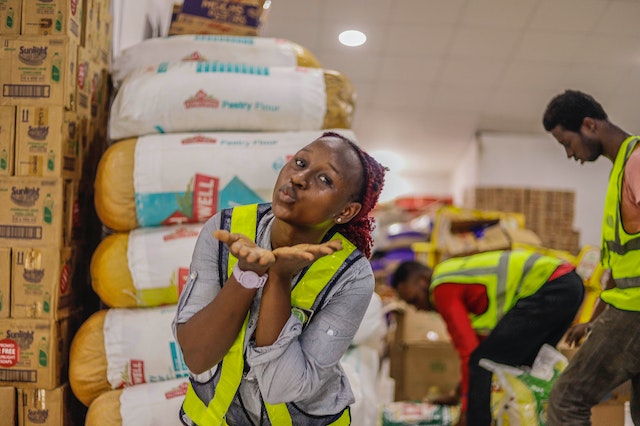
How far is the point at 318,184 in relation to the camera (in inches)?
41.3

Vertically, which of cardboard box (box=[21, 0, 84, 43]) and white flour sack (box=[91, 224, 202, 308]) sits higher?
cardboard box (box=[21, 0, 84, 43])

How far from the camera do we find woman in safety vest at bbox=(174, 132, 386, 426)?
0.99 meters

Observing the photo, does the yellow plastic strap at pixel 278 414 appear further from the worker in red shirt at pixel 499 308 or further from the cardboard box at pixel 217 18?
the cardboard box at pixel 217 18

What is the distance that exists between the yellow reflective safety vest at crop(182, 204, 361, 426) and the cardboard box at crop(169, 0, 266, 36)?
4.29 ft

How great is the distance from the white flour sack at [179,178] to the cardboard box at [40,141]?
0.14 m

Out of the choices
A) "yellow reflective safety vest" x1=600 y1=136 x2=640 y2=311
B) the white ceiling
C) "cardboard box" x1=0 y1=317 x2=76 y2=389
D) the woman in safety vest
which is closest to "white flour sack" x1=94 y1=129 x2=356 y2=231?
"cardboard box" x1=0 y1=317 x2=76 y2=389

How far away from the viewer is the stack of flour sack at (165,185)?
177 cm

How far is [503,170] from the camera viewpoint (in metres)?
6.21

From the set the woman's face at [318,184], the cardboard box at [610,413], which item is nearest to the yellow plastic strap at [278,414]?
the woman's face at [318,184]

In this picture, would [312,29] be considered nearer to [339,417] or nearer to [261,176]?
[261,176]

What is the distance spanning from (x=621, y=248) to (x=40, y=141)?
5.57 ft

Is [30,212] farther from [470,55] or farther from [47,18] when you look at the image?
[470,55]

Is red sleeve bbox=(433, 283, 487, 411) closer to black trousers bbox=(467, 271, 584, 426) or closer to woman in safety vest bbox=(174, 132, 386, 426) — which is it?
black trousers bbox=(467, 271, 584, 426)

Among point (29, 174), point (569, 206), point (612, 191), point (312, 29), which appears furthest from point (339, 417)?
point (569, 206)
